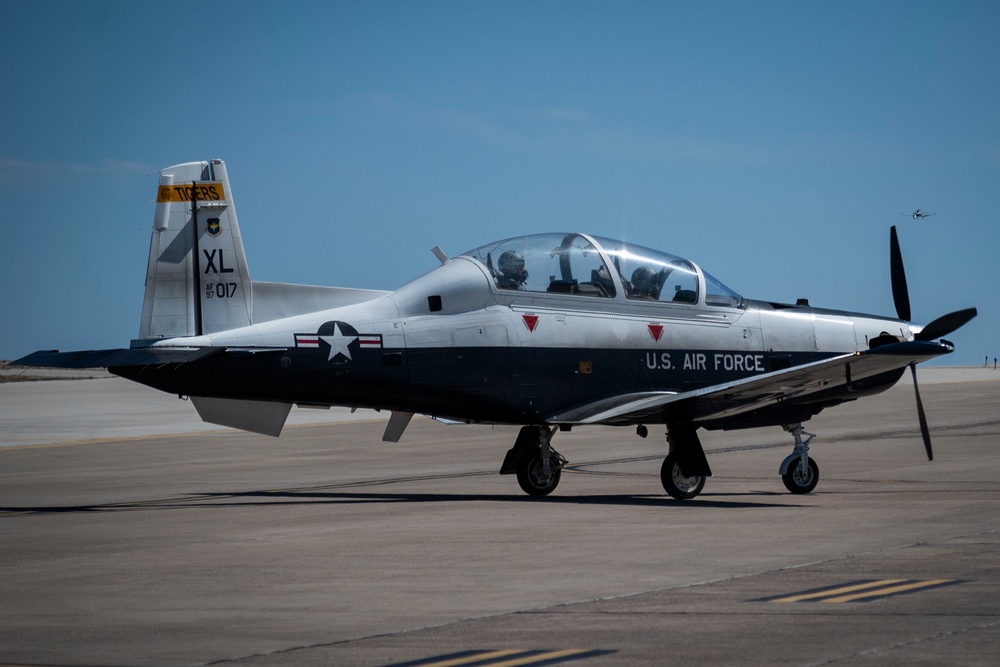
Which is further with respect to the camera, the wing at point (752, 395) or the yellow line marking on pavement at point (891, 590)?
the wing at point (752, 395)

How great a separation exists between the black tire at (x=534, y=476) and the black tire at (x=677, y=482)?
140 cm

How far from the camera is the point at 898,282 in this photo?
18.0 m

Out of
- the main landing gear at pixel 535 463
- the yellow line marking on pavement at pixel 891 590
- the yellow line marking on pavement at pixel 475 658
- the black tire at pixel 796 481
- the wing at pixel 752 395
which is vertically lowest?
the yellow line marking on pavement at pixel 475 658

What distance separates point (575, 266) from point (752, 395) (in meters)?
2.83

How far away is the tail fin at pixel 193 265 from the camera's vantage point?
1622 centimetres

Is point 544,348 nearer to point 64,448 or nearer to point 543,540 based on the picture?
point 543,540

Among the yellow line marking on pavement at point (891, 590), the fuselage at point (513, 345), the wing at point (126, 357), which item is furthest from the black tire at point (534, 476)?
the yellow line marking on pavement at point (891, 590)

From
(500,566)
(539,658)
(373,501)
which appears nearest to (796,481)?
(373,501)

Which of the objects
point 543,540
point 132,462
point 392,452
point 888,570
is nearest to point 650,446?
point 392,452

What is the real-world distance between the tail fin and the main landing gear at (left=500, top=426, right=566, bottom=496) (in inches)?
156

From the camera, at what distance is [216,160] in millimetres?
16750

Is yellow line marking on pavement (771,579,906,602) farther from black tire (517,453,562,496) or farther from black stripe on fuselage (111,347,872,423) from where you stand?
black tire (517,453,562,496)

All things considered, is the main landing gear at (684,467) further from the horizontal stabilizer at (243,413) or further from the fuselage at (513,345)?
the horizontal stabilizer at (243,413)

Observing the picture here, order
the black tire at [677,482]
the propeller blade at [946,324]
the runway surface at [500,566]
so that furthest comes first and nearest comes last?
1. the black tire at [677,482]
2. the propeller blade at [946,324]
3. the runway surface at [500,566]
